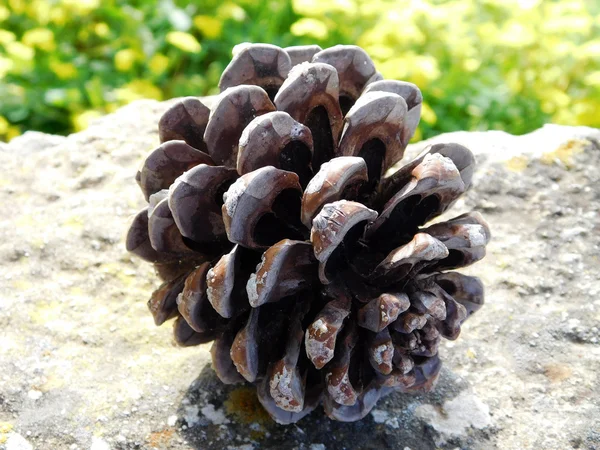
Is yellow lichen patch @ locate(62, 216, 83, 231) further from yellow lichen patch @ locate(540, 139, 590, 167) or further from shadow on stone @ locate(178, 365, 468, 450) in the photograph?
yellow lichen patch @ locate(540, 139, 590, 167)

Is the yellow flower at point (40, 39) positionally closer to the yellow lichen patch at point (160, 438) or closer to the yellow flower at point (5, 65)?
the yellow flower at point (5, 65)

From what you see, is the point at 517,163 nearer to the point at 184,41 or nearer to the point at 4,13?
the point at 184,41

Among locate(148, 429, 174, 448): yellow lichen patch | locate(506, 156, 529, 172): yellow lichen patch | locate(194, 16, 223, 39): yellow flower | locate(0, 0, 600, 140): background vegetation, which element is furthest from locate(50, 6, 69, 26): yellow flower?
locate(148, 429, 174, 448): yellow lichen patch

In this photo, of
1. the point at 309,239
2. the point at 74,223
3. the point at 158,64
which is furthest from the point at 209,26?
the point at 309,239

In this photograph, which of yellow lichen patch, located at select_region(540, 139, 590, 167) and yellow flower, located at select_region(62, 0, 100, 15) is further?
yellow flower, located at select_region(62, 0, 100, 15)

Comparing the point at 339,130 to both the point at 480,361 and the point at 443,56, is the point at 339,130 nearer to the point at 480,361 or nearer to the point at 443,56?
the point at 480,361

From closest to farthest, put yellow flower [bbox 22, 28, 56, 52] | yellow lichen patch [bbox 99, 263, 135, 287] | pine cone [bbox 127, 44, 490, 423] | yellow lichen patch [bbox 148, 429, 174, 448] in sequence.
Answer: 1. pine cone [bbox 127, 44, 490, 423]
2. yellow lichen patch [bbox 148, 429, 174, 448]
3. yellow lichen patch [bbox 99, 263, 135, 287]
4. yellow flower [bbox 22, 28, 56, 52]

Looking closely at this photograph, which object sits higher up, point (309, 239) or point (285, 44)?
point (309, 239)
